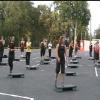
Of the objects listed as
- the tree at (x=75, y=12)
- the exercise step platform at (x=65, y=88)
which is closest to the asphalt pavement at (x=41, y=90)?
the exercise step platform at (x=65, y=88)

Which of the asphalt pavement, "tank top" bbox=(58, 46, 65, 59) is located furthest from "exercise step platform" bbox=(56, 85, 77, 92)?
"tank top" bbox=(58, 46, 65, 59)

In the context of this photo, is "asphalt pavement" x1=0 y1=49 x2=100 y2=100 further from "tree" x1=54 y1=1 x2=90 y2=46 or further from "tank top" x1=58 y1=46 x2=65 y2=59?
"tree" x1=54 y1=1 x2=90 y2=46

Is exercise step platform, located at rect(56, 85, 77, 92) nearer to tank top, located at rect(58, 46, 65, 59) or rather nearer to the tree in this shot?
tank top, located at rect(58, 46, 65, 59)

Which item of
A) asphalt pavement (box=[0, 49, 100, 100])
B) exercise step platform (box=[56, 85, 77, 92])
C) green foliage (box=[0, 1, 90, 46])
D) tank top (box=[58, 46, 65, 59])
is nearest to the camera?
asphalt pavement (box=[0, 49, 100, 100])

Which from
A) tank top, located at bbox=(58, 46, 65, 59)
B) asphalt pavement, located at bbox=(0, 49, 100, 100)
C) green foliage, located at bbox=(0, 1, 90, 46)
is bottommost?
asphalt pavement, located at bbox=(0, 49, 100, 100)

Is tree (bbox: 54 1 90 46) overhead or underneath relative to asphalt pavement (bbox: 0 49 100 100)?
overhead

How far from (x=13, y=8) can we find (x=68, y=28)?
14527mm

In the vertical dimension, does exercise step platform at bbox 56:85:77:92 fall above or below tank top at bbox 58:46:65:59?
below

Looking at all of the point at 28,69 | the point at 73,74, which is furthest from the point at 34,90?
the point at 28,69

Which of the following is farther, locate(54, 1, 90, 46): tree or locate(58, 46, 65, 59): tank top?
locate(54, 1, 90, 46): tree

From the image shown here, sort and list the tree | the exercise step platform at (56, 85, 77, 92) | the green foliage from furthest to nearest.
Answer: the green foliage, the tree, the exercise step platform at (56, 85, 77, 92)

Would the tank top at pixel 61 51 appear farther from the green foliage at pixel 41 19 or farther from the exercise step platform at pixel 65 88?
the green foliage at pixel 41 19

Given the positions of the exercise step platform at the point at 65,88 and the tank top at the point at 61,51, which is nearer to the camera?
the exercise step platform at the point at 65,88

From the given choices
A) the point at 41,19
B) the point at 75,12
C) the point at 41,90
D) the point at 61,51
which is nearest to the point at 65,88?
the point at 41,90
